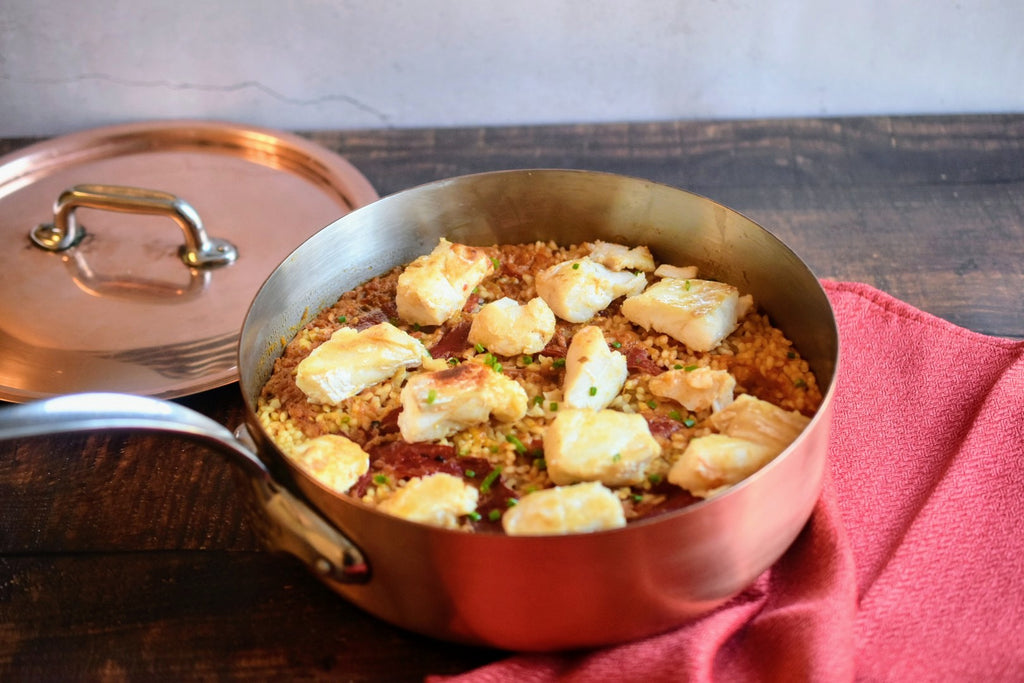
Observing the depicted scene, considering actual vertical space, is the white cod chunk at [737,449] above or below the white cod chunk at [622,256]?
above

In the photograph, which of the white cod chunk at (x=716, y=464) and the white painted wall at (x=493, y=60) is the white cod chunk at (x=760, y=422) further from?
the white painted wall at (x=493, y=60)

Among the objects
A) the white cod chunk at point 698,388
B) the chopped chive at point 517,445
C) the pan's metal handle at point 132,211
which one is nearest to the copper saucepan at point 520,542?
the white cod chunk at point 698,388

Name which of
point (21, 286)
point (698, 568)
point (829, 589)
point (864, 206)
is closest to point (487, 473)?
point (698, 568)

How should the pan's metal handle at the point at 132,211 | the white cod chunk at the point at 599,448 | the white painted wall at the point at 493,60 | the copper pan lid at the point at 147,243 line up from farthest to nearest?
the white painted wall at the point at 493,60
the pan's metal handle at the point at 132,211
the copper pan lid at the point at 147,243
the white cod chunk at the point at 599,448

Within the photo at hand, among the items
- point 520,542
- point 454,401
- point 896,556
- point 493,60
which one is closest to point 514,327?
point 454,401

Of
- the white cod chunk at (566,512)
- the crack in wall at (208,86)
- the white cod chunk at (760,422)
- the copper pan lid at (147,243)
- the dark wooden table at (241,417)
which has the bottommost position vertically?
the dark wooden table at (241,417)

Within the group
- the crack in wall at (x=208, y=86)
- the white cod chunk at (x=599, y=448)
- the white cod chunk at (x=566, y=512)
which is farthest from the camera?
the crack in wall at (x=208, y=86)

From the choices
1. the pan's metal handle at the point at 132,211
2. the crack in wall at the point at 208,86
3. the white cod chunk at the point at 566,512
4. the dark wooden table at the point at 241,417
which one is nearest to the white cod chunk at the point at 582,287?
the white cod chunk at the point at 566,512

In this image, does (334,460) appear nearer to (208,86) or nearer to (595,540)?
(595,540)

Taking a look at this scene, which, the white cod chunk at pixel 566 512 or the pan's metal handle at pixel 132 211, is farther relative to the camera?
the pan's metal handle at pixel 132 211
